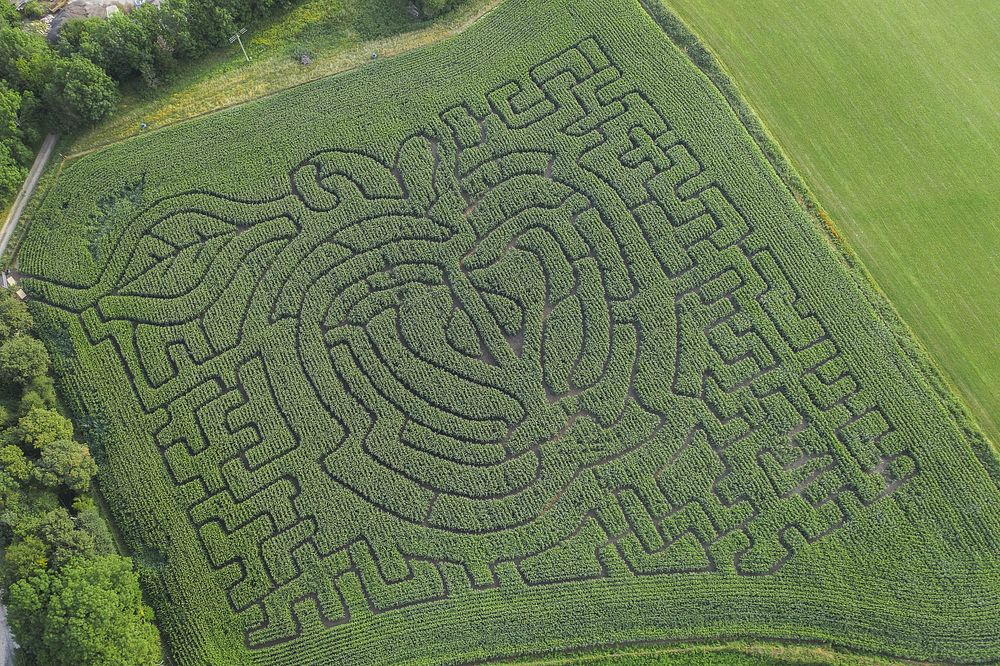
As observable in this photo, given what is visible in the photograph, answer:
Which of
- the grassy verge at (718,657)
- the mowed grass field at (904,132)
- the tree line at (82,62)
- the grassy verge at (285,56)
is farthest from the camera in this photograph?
the grassy verge at (285,56)

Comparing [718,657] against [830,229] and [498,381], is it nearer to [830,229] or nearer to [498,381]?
[498,381]

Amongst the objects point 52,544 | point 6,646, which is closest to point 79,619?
point 52,544

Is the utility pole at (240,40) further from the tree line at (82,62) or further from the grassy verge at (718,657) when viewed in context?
the grassy verge at (718,657)

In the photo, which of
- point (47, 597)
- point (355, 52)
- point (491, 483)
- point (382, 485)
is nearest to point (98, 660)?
point (47, 597)

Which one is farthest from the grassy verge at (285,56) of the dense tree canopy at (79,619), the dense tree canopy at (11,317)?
the dense tree canopy at (79,619)

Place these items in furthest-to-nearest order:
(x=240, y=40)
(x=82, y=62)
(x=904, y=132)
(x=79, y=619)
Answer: (x=240, y=40) < (x=904, y=132) < (x=82, y=62) < (x=79, y=619)

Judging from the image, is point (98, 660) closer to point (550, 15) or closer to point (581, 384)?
point (581, 384)
